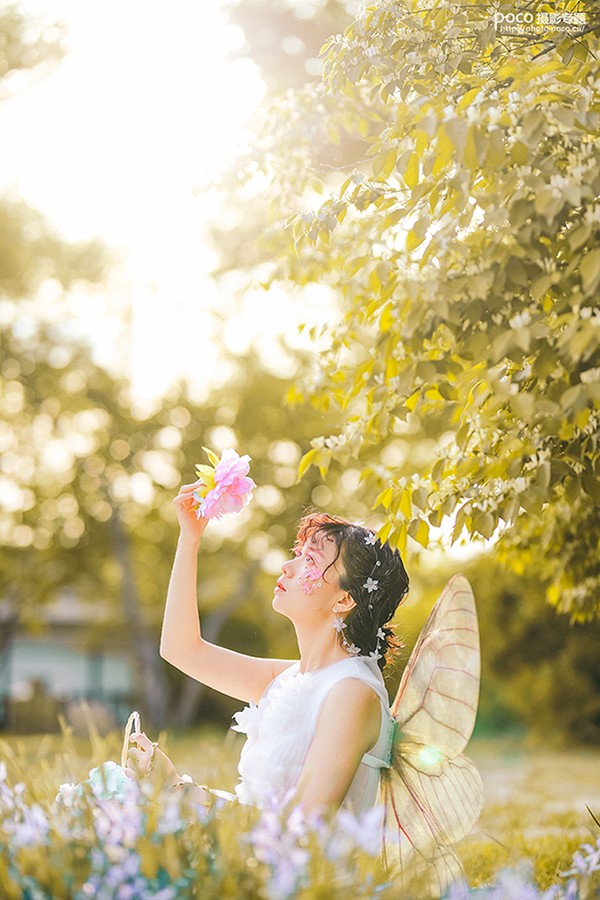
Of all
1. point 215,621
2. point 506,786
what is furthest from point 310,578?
point 215,621

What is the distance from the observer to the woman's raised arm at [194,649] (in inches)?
144

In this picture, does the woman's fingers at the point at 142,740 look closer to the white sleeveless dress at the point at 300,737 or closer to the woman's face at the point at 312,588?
the white sleeveless dress at the point at 300,737

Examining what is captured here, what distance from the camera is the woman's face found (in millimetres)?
3479

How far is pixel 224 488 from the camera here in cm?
350

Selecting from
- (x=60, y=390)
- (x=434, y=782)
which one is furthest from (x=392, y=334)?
(x=60, y=390)

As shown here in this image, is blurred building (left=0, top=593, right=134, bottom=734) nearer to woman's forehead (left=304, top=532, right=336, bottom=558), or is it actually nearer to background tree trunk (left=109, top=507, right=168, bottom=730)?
background tree trunk (left=109, top=507, right=168, bottom=730)

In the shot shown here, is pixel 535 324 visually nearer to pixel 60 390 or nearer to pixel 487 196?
pixel 487 196

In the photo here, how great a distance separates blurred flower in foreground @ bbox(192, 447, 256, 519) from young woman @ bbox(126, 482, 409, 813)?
112 millimetres

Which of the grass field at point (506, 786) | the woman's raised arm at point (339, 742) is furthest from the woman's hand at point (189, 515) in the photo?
the woman's raised arm at point (339, 742)

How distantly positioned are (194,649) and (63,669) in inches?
1240

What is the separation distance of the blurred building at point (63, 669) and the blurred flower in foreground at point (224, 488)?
24.0m

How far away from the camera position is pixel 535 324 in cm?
285

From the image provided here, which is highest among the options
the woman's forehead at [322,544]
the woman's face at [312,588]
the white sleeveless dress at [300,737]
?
the woman's forehead at [322,544]

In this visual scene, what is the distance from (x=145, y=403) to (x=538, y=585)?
26.1 feet
